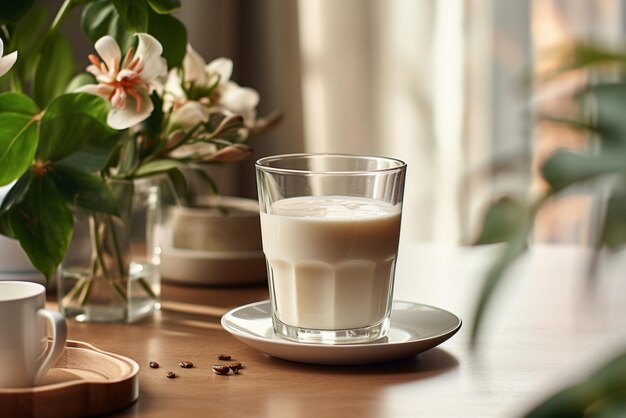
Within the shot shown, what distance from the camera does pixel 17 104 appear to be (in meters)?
1.13

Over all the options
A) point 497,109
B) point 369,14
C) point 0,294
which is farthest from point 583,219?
point 0,294

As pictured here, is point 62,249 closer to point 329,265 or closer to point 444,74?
point 329,265

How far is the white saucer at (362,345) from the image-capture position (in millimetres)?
958

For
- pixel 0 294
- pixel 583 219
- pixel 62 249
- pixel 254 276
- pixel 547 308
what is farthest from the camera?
pixel 583 219

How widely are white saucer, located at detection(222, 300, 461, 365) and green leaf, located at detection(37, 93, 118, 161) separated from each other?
0.26 metres

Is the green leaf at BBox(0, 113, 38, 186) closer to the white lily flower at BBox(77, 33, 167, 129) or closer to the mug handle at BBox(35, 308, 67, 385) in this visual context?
the white lily flower at BBox(77, 33, 167, 129)

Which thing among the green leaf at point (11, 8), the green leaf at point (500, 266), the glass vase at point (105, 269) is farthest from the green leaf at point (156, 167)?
the green leaf at point (500, 266)

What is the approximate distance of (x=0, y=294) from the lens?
0.89 m

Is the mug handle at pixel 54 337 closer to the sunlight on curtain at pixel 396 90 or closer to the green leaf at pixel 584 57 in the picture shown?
the green leaf at pixel 584 57

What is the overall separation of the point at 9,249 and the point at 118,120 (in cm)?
30

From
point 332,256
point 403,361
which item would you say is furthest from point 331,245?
point 403,361

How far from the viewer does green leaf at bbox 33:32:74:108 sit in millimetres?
1308

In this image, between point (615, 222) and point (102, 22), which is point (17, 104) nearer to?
point (102, 22)

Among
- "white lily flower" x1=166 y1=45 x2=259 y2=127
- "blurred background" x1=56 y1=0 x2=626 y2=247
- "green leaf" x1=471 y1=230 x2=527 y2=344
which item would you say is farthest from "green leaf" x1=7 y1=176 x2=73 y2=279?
"blurred background" x1=56 y1=0 x2=626 y2=247
